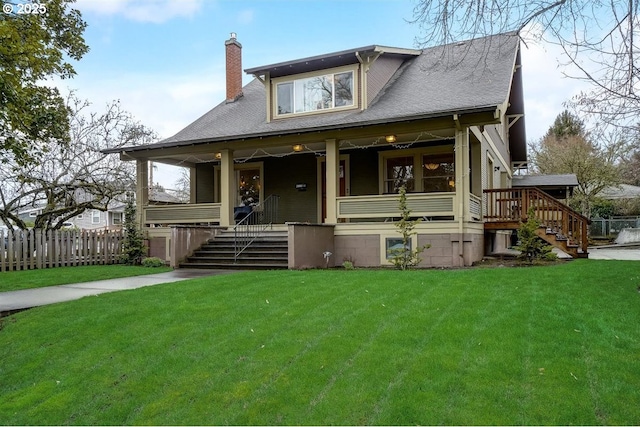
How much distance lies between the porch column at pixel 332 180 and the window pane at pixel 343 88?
2100mm

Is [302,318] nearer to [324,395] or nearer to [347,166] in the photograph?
[324,395]

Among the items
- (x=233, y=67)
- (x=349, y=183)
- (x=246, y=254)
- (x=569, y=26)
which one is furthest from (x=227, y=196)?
(x=569, y=26)

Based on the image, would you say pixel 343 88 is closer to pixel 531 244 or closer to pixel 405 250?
pixel 405 250

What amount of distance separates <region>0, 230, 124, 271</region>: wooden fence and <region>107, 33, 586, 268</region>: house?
1.42 m

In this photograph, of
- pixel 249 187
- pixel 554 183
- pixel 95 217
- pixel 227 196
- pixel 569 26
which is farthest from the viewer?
pixel 95 217

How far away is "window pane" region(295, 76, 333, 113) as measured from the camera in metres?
15.1

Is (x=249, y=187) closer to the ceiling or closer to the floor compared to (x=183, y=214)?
closer to the ceiling

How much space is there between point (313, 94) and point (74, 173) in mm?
10567

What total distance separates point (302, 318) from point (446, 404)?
2.39 meters

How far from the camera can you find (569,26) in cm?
555

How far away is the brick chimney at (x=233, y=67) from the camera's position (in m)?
19.3

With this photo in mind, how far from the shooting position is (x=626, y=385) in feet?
11.3

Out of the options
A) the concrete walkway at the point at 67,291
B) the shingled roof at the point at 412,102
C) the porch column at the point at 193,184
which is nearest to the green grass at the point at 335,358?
the concrete walkway at the point at 67,291

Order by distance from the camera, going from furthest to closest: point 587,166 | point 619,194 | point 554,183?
point 619,194 → point 587,166 → point 554,183
